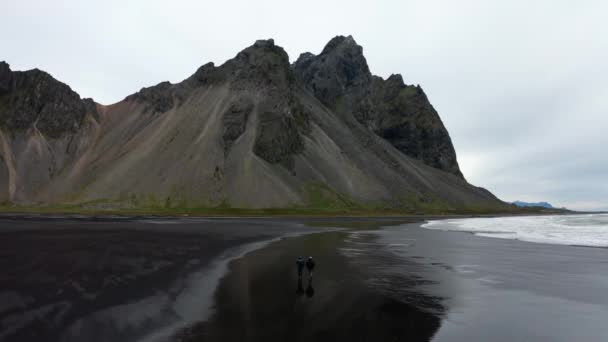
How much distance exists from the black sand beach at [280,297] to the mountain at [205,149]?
92792mm

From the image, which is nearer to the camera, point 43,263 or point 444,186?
point 43,263

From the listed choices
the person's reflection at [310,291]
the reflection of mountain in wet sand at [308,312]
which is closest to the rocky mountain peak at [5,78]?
the reflection of mountain in wet sand at [308,312]

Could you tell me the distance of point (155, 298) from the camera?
50.4 ft

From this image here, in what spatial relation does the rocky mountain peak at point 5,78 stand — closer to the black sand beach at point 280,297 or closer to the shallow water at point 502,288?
the black sand beach at point 280,297

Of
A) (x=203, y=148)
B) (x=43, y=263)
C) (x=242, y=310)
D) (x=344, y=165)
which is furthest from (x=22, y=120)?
(x=242, y=310)

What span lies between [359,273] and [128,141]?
149 metres

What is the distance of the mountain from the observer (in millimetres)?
124250

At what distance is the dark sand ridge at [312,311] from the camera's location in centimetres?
1145

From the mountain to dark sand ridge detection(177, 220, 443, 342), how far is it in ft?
318

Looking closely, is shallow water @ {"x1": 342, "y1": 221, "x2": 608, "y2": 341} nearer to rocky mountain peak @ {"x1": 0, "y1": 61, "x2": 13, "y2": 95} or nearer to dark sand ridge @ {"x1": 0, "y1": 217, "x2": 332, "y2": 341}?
dark sand ridge @ {"x1": 0, "y1": 217, "x2": 332, "y2": 341}

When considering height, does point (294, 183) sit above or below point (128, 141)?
below

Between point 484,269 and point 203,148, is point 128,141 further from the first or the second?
point 484,269

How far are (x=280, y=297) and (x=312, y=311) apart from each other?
248 cm

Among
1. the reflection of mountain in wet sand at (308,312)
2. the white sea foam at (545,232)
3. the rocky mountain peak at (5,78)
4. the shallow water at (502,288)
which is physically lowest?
the reflection of mountain in wet sand at (308,312)
